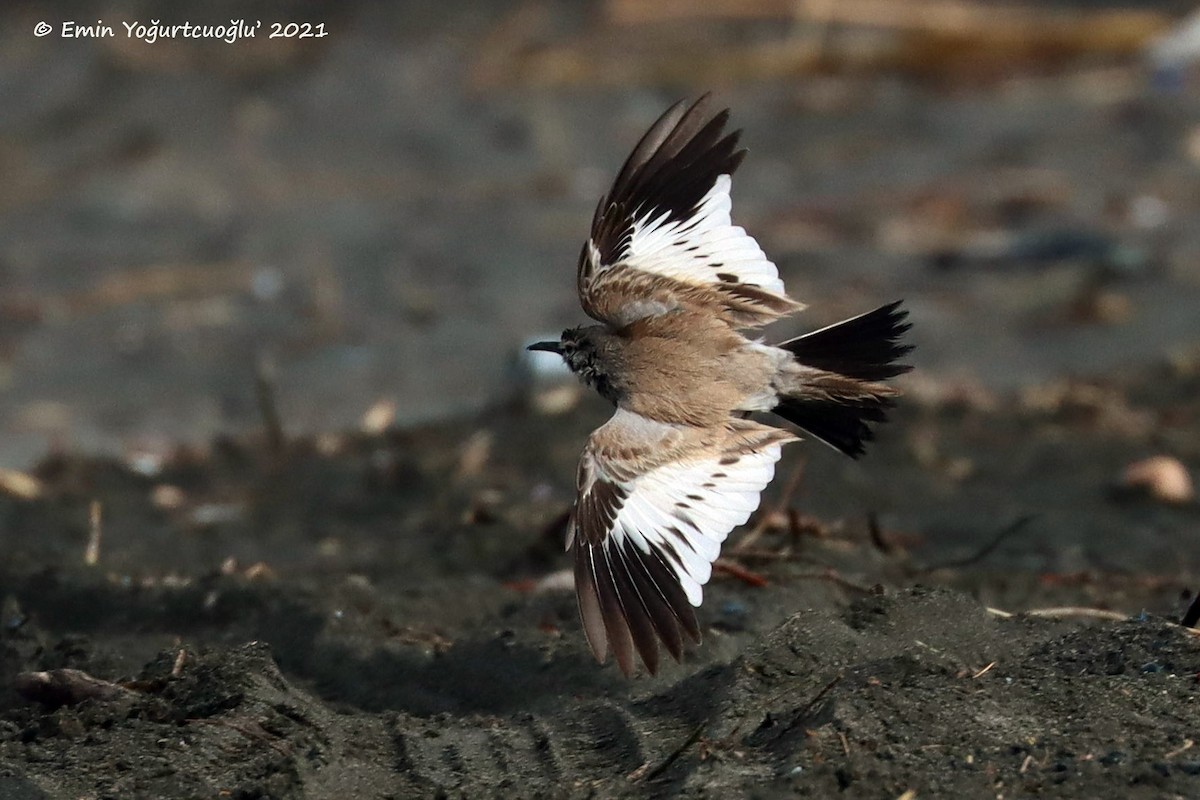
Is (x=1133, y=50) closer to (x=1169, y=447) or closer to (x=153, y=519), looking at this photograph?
(x=1169, y=447)

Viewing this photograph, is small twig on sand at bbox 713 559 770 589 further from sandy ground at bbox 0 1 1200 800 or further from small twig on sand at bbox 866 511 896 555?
small twig on sand at bbox 866 511 896 555

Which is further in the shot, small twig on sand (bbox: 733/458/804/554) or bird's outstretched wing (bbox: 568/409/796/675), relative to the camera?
small twig on sand (bbox: 733/458/804/554)

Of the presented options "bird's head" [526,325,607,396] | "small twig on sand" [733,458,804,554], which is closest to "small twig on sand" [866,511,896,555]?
"small twig on sand" [733,458,804,554]

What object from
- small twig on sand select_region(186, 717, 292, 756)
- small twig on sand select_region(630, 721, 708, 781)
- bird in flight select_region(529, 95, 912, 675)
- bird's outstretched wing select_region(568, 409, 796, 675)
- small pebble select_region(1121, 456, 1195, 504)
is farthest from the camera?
small pebble select_region(1121, 456, 1195, 504)

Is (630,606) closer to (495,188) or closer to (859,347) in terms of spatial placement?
(859,347)

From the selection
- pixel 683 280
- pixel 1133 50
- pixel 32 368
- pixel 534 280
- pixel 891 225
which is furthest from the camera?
pixel 1133 50

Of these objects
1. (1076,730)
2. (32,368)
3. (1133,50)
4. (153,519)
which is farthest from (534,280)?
(1076,730)
